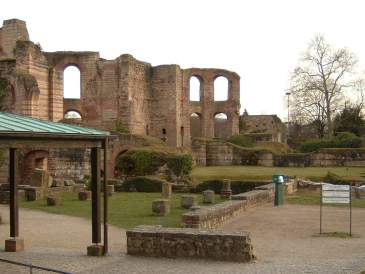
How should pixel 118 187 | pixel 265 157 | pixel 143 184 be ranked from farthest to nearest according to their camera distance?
pixel 265 157
pixel 118 187
pixel 143 184

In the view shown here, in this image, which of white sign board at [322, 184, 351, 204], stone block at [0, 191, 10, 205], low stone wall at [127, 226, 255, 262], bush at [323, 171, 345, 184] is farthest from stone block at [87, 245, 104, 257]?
bush at [323, 171, 345, 184]

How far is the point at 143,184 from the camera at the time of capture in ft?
94.0

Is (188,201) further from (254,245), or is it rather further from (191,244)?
(191,244)

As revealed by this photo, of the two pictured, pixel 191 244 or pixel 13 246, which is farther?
pixel 13 246

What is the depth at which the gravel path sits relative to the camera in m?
9.59

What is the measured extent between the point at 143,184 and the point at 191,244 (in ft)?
60.3

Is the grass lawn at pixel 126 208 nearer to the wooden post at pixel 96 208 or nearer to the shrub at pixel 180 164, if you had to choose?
the shrub at pixel 180 164

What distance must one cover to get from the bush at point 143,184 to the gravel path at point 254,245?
33.0 ft

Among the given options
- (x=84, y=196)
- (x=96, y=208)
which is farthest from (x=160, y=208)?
(x=96, y=208)

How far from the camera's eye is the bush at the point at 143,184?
28.4 meters

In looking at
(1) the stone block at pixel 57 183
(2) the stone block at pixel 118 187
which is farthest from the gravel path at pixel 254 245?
(1) the stone block at pixel 57 183

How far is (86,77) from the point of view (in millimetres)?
42062

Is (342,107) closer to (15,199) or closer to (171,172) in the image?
(171,172)

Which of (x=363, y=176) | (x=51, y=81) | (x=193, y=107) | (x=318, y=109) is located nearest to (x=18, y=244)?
(x=363, y=176)
